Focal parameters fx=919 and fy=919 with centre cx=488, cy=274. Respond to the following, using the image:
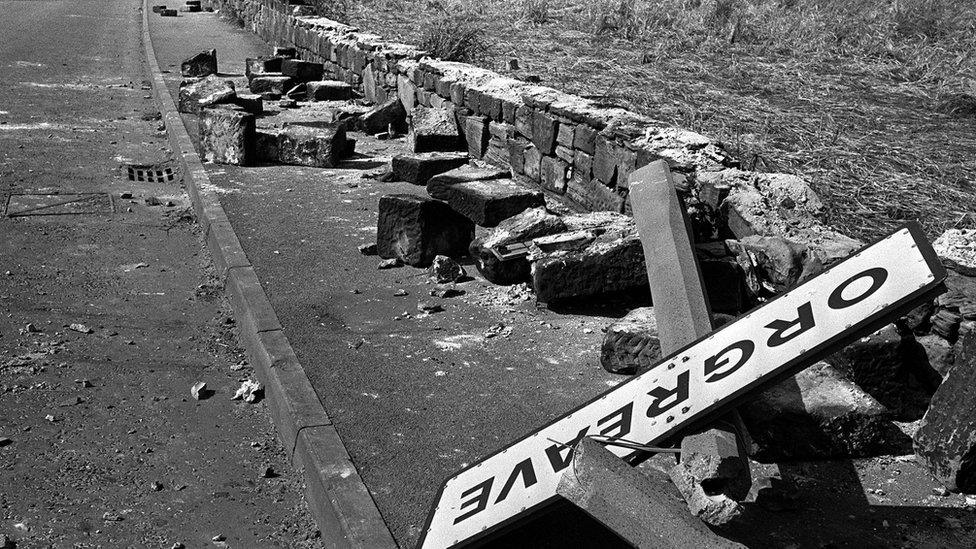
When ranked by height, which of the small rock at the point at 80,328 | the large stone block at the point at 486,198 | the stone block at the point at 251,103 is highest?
the large stone block at the point at 486,198

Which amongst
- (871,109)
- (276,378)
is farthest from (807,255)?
(871,109)

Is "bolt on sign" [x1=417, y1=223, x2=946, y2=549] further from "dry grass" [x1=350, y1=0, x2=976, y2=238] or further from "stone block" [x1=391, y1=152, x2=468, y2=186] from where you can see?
"stone block" [x1=391, y1=152, x2=468, y2=186]

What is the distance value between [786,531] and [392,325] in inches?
115

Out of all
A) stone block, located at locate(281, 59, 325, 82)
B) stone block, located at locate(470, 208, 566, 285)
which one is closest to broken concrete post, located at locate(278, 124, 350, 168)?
stone block, located at locate(470, 208, 566, 285)

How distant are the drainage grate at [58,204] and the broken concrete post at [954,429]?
7032 millimetres

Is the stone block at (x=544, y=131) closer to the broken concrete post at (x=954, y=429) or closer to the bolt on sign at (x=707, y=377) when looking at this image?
the broken concrete post at (x=954, y=429)

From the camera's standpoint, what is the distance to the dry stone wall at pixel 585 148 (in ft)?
19.5

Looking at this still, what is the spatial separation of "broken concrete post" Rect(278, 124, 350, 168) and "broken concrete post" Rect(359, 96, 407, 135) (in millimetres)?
1664

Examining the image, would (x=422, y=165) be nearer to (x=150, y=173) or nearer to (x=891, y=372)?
(x=150, y=173)

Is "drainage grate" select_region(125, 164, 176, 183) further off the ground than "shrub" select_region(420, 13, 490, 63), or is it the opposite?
"shrub" select_region(420, 13, 490, 63)

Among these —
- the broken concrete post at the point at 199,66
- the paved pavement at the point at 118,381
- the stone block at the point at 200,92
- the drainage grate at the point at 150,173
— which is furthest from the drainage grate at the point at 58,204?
the broken concrete post at the point at 199,66

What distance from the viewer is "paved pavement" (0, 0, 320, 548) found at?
396 cm

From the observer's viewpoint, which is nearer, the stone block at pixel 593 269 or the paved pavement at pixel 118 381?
the paved pavement at pixel 118 381

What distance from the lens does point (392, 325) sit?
5902mm
